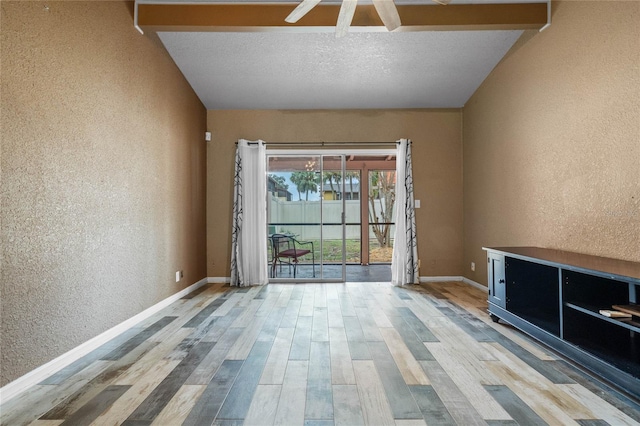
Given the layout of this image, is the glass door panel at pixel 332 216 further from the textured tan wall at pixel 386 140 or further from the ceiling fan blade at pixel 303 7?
the ceiling fan blade at pixel 303 7

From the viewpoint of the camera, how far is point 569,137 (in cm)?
294

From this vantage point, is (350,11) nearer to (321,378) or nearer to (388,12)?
(388,12)

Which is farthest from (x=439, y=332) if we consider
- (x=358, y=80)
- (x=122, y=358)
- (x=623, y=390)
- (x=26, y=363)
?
(x=358, y=80)

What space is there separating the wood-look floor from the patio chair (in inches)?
76.0

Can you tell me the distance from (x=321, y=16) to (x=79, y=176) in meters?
2.57

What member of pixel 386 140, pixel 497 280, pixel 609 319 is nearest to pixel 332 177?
pixel 386 140

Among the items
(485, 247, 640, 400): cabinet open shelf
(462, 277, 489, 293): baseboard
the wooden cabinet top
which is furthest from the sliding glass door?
the wooden cabinet top

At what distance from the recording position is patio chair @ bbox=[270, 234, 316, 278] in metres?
5.29

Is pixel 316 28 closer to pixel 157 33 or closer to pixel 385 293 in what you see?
pixel 157 33

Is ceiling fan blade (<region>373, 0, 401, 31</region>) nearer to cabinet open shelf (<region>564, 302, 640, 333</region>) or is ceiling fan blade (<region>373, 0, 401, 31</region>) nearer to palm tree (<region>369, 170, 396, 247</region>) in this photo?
cabinet open shelf (<region>564, 302, 640, 333</region>)

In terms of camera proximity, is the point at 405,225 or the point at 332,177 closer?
the point at 405,225

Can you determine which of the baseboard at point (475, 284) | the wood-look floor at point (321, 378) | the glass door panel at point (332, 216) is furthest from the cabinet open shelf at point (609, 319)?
the glass door panel at point (332, 216)

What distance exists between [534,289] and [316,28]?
125 inches

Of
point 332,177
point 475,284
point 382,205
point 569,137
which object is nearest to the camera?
point 569,137
